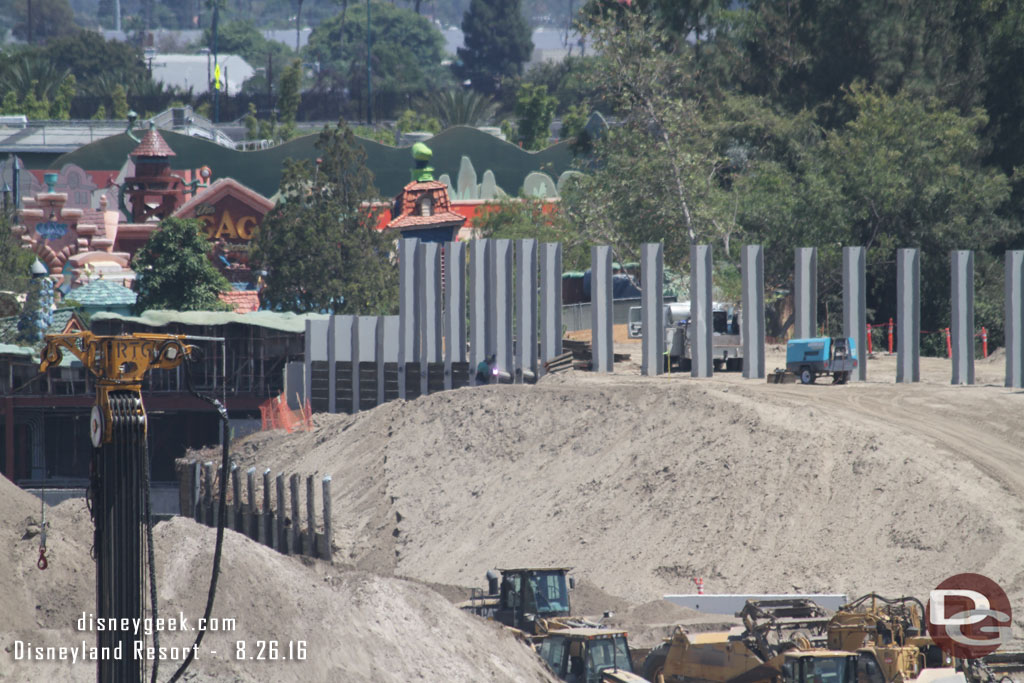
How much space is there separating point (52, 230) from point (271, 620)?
61.5m

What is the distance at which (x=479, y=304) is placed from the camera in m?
51.9

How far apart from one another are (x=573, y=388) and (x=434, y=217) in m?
42.1

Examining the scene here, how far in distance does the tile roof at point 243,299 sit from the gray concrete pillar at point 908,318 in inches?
1390

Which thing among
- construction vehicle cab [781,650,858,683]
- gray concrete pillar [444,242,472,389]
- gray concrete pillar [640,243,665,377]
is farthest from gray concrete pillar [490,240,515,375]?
construction vehicle cab [781,650,858,683]

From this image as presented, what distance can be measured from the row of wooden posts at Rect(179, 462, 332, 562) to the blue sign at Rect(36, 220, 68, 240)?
3395cm

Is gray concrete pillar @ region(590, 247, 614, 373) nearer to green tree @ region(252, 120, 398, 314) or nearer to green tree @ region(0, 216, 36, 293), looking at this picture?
green tree @ region(252, 120, 398, 314)

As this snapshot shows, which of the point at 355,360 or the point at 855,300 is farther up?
the point at 855,300

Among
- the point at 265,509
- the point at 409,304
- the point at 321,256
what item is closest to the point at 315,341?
the point at 409,304

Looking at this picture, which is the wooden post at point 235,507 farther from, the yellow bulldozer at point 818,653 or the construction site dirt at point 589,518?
the yellow bulldozer at point 818,653

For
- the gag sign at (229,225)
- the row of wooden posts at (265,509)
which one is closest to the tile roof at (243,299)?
the gag sign at (229,225)

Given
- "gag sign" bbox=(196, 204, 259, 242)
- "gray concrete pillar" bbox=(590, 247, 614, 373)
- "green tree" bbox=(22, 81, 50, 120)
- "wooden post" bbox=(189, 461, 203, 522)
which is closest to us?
"gray concrete pillar" bbox=(590, 247, 614, 373)

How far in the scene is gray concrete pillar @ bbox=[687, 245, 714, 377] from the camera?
1900 inches

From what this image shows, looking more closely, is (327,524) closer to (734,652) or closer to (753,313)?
(753,313)

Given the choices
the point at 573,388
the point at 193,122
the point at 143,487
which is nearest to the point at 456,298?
the point at 573,388
